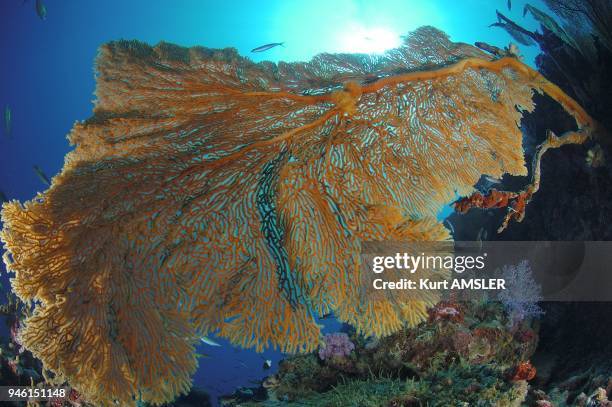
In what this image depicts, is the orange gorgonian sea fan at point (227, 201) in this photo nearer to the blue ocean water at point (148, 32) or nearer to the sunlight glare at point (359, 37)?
the blue ocean water at point (148, 32)

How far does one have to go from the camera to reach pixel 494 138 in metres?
3.66

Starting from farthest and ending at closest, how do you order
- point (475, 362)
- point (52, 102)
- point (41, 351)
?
point (52, 102) < point (475, 362) < point (41, 351)

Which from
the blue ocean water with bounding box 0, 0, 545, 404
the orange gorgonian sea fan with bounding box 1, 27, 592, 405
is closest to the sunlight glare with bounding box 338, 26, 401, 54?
the blue ocean water with bounding box 0, 0, 545, 404

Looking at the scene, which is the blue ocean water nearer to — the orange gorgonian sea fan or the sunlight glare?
the sunlight glare

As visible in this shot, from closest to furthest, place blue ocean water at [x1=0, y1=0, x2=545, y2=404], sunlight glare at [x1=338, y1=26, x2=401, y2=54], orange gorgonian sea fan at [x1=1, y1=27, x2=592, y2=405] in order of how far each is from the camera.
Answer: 1. orange gorgonian sea fan at [x1=1, y1=27, x2=592, y2=405]
2. blue ocean water at [x1=0, y1=0, x2=545, y2=404]
3. sunlight glare at [x1=338, y1=26, x2=401, y2=54]

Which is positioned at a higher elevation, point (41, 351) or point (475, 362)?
point (41, 351)

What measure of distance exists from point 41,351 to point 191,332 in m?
1.32

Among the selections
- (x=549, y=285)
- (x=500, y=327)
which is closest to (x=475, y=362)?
(x=500, y=327)

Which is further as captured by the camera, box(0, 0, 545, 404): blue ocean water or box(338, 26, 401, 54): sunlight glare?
box(338, 26, 401, 54): sunlight glare

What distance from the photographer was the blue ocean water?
35500mm

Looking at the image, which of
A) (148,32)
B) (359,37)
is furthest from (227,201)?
(148,32)

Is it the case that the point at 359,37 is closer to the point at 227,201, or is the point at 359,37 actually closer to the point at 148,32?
the point at 148,32

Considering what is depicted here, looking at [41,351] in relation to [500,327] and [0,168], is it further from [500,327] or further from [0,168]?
[0,168]

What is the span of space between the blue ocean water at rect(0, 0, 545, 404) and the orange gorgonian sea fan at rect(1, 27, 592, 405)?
35142mm
